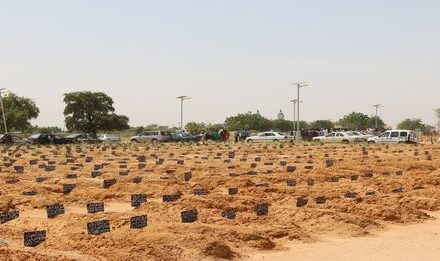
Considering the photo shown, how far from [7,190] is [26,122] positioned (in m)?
59.1

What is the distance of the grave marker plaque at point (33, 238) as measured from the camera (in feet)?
29.6

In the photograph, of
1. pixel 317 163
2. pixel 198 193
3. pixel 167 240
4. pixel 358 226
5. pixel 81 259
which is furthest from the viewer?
pixel 317 163

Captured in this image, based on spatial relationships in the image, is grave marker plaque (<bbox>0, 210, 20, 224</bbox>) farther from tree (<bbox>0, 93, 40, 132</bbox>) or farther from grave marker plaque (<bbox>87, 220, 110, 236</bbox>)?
tree (<bbox>0, 93, 40, 132</bbox>)

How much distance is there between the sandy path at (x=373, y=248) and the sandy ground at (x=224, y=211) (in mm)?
31

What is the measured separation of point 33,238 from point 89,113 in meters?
64.9

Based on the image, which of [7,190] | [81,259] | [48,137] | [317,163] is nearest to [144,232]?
[81,259]

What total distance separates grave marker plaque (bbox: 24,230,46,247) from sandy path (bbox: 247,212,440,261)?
318cm

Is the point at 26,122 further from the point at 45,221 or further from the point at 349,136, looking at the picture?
the point at 45,221

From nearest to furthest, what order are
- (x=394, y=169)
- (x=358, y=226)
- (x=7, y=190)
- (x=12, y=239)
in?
(x=12, y=239), (x=358, y=226), (x=7, y=190), (x=394, y=169)

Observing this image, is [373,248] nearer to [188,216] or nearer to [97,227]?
[188,216]

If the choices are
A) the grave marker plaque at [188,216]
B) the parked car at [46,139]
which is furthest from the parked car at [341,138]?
the grave marker plaque at [188,216]

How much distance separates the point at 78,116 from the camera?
72.4m

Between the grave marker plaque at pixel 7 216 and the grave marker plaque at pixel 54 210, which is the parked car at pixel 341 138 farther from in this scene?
the grave marker plaque at pixel 7 216

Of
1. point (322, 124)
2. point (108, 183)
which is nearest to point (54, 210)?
point (108, 183)
